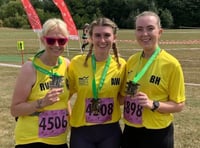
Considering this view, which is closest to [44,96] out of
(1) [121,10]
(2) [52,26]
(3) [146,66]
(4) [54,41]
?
(4) [54,41]

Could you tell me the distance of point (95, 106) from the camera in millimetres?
3492

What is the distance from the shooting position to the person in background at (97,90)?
11.6 feet

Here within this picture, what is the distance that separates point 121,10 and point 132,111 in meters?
88.1

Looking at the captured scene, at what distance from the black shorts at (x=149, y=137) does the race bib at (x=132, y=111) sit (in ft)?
0.27

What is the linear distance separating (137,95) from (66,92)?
64 cm

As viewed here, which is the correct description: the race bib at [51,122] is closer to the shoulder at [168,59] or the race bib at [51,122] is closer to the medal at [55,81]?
the medal at [55,81]

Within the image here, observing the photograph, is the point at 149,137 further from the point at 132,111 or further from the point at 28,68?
the point at 28,68

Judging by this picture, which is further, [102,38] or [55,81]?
[102,38]

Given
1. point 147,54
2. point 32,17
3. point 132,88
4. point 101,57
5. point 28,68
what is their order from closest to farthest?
point 132,88, point 28,68, point 147,54, point 101,57, point 32,17

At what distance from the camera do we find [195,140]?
21.9ft

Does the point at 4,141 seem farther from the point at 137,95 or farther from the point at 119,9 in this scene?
the point at 119,9

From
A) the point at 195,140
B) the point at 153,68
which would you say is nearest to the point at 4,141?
the point at 195,140

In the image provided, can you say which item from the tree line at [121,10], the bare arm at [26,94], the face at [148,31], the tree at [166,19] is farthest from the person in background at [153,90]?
the tree at [166,19]

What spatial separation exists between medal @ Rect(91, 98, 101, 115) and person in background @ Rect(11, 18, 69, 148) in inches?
9.6
